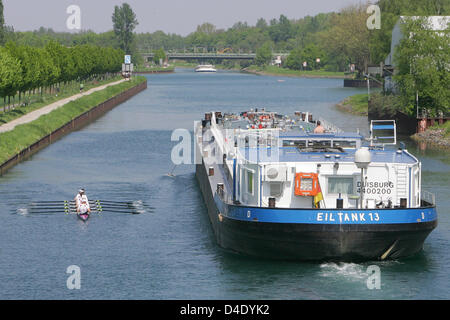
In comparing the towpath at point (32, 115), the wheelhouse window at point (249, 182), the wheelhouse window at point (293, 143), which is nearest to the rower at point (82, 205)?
the wheelhouse window at point (293, 143)

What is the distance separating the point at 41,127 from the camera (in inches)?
3228

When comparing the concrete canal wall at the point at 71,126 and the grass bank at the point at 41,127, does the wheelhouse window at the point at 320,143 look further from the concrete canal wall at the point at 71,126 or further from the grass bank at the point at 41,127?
the grass bank at the point at 41,127

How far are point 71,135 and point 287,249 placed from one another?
190 ft

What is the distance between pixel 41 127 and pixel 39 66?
79.9ft

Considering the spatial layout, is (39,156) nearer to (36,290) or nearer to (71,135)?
(71,135)

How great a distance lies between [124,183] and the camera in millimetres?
57000

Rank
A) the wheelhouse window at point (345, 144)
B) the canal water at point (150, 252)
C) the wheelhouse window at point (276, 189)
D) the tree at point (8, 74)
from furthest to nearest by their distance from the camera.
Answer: the tree at point (8, 74), the wheelhouse window at point (345, 144), the wheelhouse window at point (276, 189), the canal water at point (150, 252)

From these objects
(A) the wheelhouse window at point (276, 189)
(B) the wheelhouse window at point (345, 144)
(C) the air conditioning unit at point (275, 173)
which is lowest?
(A) the wheelhouse window at point (276, 189)

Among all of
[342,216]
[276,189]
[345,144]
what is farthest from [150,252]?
[345,144]

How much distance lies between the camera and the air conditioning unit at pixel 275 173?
35.2m

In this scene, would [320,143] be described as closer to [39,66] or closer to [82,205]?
[82,205]

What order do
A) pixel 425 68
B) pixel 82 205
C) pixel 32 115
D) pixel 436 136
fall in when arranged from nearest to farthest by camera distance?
pixel 82 205 → pixel 436 136 → pixel 425 68 → pixel 32 115

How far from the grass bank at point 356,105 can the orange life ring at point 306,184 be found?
78.6 metres

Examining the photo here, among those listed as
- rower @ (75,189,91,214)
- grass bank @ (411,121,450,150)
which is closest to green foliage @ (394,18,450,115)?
grass bank @ (411,121,450,150)
